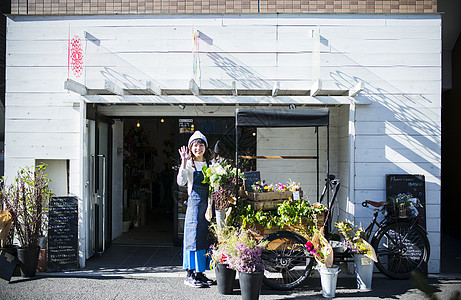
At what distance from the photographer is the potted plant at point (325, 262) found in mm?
4730

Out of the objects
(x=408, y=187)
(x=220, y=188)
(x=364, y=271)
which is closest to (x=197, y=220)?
(x=220, y=188)

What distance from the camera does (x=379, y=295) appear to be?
4.81m

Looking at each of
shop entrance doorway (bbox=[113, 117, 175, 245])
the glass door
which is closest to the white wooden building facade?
the glass door

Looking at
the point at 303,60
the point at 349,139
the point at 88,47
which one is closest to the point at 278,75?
the point at 303,60

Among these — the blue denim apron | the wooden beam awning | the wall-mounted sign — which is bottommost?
the blue denim apron

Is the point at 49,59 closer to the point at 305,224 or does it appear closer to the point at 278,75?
the point at 278,75

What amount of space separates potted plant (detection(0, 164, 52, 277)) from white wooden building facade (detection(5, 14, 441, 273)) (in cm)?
48

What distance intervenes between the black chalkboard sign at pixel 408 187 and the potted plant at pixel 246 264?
2436mm

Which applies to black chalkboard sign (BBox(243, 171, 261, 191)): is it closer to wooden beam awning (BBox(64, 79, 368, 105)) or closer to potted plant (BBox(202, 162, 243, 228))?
potted plant (BBox(202, 162, 243, 228))

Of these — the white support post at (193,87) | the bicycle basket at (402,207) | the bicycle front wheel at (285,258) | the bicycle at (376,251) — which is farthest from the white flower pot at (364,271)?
the white support post at (193,87)

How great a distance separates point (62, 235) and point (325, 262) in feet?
12.5

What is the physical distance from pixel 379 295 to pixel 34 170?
17.6 feet

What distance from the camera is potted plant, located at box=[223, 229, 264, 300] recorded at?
173 inches

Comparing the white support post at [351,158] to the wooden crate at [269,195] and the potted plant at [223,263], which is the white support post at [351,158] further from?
the potted plant at [223,263]
